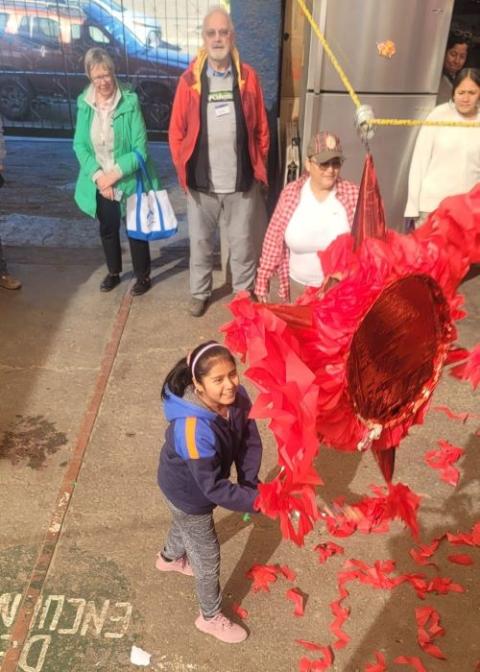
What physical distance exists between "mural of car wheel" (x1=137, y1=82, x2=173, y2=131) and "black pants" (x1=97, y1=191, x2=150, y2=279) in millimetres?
5961

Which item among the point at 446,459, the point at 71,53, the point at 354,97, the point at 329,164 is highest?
the point at 354,97

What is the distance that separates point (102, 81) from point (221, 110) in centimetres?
83

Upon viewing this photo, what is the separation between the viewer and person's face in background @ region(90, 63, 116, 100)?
14.0ft

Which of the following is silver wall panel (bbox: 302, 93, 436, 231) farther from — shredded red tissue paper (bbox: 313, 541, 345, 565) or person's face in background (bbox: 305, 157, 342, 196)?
shredded red tissue paper (bbox: 313, 541, 345, 565)

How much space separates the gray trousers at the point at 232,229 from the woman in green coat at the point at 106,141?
520 millimetres

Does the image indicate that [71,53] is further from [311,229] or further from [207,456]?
[207,456]

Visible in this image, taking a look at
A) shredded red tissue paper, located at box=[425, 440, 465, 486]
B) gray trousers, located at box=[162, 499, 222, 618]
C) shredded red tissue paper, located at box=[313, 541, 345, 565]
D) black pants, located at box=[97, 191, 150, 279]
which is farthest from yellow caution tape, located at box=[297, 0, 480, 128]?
black pants, located at box=[97, 191, 150, 279]

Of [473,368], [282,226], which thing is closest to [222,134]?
[282,226]

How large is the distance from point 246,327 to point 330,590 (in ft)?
5.97

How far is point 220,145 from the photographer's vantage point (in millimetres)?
4281

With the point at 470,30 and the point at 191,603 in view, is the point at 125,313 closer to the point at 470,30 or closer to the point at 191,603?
the point at 191,603

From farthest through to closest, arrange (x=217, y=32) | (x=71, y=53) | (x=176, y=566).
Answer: (x=71, y=53) < (x=217, y=32) < (x=176, y=566)

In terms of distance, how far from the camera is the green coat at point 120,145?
447cm

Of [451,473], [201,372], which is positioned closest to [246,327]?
[201,372]
